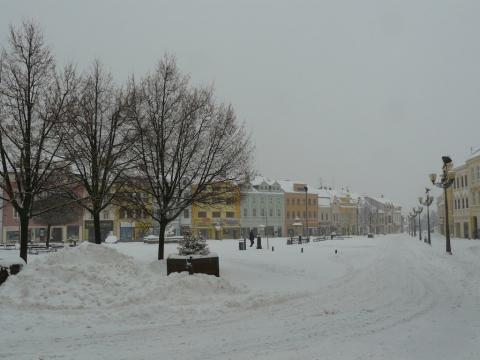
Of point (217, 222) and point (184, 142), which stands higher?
point (184, 142)

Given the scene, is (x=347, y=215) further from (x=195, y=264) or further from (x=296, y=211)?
(x=195, y=264)

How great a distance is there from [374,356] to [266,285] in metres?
8.25

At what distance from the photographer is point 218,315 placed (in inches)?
408

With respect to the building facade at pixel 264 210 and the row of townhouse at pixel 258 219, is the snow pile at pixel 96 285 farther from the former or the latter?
the building facade at pixel 264 210

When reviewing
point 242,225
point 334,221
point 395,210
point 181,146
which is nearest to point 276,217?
point 242,225

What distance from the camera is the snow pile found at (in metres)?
11.1

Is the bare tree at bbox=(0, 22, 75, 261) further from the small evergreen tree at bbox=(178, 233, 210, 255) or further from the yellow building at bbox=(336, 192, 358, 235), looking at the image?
the yellow building at bbox=(336, 192, 358, 235)

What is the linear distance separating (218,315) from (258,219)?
72.9 meters

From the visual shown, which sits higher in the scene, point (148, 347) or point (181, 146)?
point (181, 146)

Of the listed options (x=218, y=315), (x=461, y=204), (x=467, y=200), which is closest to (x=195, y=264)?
(x=218, y=315)

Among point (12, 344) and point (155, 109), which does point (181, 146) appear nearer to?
point (155, 109)

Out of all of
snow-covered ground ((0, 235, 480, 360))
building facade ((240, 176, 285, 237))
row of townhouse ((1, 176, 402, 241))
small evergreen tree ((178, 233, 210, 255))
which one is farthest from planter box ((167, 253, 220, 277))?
building facade ((240, 176, 285, 237))

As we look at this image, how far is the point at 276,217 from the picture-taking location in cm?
8631

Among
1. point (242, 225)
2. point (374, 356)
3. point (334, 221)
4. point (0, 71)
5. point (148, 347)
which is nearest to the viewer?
point (374, 356)
